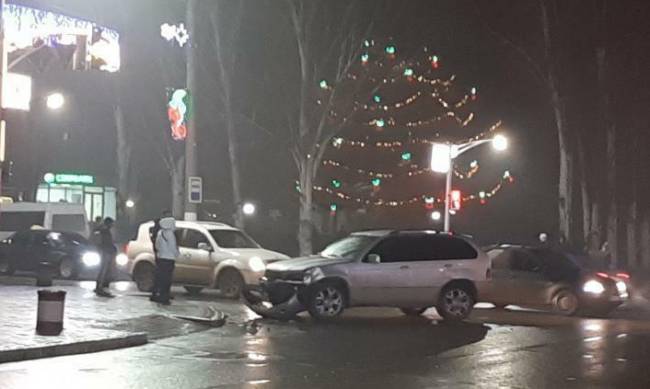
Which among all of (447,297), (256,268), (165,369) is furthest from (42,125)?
(165,369)

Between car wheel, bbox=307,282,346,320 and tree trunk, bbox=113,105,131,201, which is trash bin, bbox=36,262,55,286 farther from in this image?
tree trunk, bbox=113,105,131,201

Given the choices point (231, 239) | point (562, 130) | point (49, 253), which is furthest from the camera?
point (562, 130)

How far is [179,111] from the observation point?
24.2 m

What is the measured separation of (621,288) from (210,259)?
364 inches

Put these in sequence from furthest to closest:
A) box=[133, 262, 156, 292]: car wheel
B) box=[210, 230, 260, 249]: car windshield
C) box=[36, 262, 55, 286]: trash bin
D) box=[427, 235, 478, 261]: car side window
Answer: box=[36, 262, 55, 286]: trash bin < box=[133, 262, 156, 292]: car wheel < box=[210, 230, 260, 249]: car windshield < box=[427, 235, 478, 261]: car side window

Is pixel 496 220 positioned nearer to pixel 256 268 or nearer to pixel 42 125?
pixel 42 125

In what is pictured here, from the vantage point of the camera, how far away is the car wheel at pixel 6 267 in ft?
97.1

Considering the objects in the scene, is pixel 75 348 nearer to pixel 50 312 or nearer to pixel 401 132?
pixel 50 312

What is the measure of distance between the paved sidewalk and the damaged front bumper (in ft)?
3.02

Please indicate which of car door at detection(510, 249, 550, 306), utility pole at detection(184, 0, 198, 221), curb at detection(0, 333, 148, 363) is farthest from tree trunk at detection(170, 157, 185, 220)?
curb at detection(0, 333, 148, 363)

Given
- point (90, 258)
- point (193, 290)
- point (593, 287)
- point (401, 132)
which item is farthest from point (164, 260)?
point (401, 132)

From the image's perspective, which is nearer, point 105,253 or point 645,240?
point 105,253

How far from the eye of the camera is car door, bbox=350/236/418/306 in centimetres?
1838

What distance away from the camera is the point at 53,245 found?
29234mm
